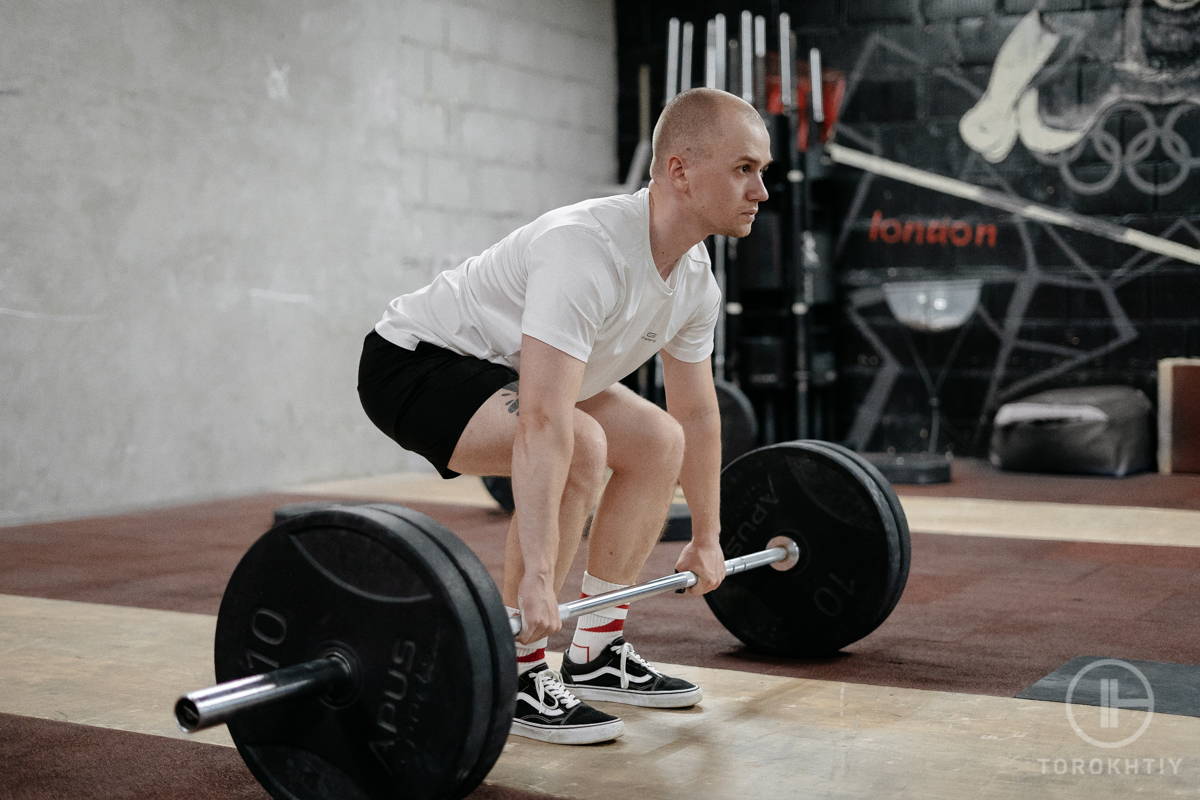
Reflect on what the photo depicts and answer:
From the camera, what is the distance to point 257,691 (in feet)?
5.33

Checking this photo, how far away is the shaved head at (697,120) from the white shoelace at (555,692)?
83 centimetres

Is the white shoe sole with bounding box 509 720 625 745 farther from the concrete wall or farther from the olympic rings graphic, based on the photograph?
the olympic rings graphic

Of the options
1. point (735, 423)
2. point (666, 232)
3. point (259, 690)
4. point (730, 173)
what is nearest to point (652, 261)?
point (666, 232)

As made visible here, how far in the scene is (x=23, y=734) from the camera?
7.13 ft

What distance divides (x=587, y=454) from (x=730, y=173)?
0.48m

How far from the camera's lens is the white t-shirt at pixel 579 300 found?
1961 mm

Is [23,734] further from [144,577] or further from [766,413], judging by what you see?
[766,413]

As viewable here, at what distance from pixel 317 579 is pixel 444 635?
0.66 ft

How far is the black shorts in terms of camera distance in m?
2.15

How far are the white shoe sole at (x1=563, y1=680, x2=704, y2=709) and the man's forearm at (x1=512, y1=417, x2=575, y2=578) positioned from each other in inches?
19.6

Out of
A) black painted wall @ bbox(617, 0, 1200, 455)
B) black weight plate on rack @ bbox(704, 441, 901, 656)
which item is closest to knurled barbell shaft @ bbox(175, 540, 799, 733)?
black weight plate on rack @ bbox(704, 441, 901, 656)

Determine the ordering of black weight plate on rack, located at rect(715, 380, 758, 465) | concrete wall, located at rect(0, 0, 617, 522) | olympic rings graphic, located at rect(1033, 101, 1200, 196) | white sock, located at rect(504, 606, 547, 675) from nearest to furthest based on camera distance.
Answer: white sock, located at rect(504, 606, 547, 675) → concrete wall, located at rect(0, 0, 617, 522) → black weight plate on rack, located at rect(715, 380, 758, 465) → olympic rings graphic, located at rect(1033, 101, 1200, 196)

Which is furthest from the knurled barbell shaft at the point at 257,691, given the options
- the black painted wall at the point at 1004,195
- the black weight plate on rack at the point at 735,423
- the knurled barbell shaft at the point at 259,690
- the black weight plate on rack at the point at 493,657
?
the black painted wall at the point at 1004,195

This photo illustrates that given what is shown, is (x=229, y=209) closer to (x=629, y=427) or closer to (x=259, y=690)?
(x=629, y=427)
